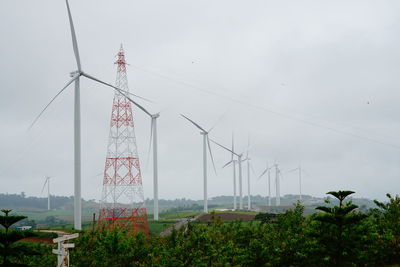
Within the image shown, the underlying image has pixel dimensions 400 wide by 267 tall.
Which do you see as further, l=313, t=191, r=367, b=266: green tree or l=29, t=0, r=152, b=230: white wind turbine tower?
l=29, t=0, r=152, b=230: white wind turbine tower

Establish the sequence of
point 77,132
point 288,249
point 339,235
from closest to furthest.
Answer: point 339,235 < point 288,249 < point 77,132

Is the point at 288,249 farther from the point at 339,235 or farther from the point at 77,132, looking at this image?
the point at 77,132

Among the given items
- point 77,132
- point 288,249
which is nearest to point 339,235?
point 288,249

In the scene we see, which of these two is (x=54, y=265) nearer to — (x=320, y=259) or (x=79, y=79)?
(x=320, y=259)

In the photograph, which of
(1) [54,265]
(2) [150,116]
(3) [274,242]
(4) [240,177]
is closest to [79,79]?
(2) [150,116]

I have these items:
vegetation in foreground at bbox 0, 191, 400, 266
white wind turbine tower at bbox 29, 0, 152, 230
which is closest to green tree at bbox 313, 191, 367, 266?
vegetation in foreground at bbox 0, 191, 400, 266

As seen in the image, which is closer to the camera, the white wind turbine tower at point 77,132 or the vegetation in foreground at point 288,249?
the vegetation in foreground at point 288,249

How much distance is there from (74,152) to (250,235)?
132ft

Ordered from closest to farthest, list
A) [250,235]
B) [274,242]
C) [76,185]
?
[274,242] < [250,235] < [76,185]

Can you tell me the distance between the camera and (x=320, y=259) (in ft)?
77.6

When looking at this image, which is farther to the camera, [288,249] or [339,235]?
[288,249]

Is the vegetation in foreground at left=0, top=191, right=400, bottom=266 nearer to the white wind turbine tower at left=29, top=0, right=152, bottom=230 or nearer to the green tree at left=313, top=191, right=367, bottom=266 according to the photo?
the green tree at left=313, top=191, right=367, bottom=266

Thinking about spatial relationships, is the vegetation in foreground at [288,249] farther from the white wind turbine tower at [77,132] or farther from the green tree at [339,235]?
the white wind turbine tower at [77,132]

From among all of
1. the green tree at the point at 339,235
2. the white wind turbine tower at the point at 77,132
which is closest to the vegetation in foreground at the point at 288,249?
the green tree at the point at 339,235
